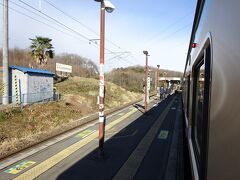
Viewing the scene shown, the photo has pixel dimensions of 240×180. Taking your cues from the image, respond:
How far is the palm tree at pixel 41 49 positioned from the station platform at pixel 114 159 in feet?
90.2

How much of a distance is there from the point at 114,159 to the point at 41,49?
32.3 meters

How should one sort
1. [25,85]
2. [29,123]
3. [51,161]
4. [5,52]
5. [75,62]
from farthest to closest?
[75,62] → [25,85] → [5,52] → [29,123] → [51,161]

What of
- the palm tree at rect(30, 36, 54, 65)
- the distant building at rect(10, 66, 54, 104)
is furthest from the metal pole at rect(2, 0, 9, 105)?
the palm tree at rect(30, 36, 54, 65)

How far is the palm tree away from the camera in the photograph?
120 feet

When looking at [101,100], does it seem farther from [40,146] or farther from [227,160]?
[227,160]

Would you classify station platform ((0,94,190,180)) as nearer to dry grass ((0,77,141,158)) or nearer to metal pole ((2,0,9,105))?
dry grass ((0,77,141,158))

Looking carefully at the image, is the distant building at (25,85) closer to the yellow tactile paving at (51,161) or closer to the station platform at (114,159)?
the station platform at (114,159)

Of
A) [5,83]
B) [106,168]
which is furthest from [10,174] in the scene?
[5,83]

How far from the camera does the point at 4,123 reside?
38.1ft

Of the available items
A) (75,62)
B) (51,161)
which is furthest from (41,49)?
(75,62)

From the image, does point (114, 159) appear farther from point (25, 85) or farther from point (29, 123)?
point (25, 85)

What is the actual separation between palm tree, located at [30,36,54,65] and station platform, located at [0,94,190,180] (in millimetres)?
27507

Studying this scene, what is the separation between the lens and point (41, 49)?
3703cm

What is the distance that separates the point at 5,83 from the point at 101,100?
9067 mm
